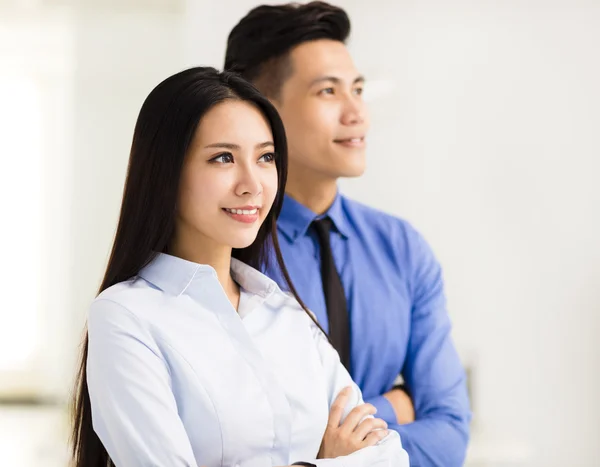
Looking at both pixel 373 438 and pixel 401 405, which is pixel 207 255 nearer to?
pixel 373 438

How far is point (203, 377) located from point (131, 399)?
0.46 feet

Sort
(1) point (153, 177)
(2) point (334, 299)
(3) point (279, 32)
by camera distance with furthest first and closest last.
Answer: (3) point (279, 32) < (2) point (334, 299) < (1) point (153, 177)

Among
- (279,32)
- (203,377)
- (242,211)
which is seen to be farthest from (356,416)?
(279,32)

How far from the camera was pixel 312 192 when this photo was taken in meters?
2.24

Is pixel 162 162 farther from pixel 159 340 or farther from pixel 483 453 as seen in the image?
pixel 483 453

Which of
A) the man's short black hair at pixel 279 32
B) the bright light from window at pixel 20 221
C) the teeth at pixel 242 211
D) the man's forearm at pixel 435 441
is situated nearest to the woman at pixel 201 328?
the teeth at pixel 242 211

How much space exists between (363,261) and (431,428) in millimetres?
Answer: 472

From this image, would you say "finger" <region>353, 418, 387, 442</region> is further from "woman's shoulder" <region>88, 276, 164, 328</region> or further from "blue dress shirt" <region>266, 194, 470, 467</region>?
"woman's shoulder" <region>88, 276, 164, 328</region>

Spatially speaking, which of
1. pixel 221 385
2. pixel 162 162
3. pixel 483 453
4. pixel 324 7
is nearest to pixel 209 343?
pixel 221 385

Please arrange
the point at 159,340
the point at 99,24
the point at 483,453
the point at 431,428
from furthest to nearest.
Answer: the point at 99,24 < the point at 483,453 < the point at 431,428 < the point at 159,340

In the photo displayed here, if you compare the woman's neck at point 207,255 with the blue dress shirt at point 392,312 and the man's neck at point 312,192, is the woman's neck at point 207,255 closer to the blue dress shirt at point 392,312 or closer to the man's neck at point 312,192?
the blue dress shirt at point 392,312

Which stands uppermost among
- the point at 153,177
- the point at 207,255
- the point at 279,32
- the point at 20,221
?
the point at 279,32

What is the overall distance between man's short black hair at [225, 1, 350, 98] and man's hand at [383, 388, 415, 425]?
824mm

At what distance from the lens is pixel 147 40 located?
4.22 meters
